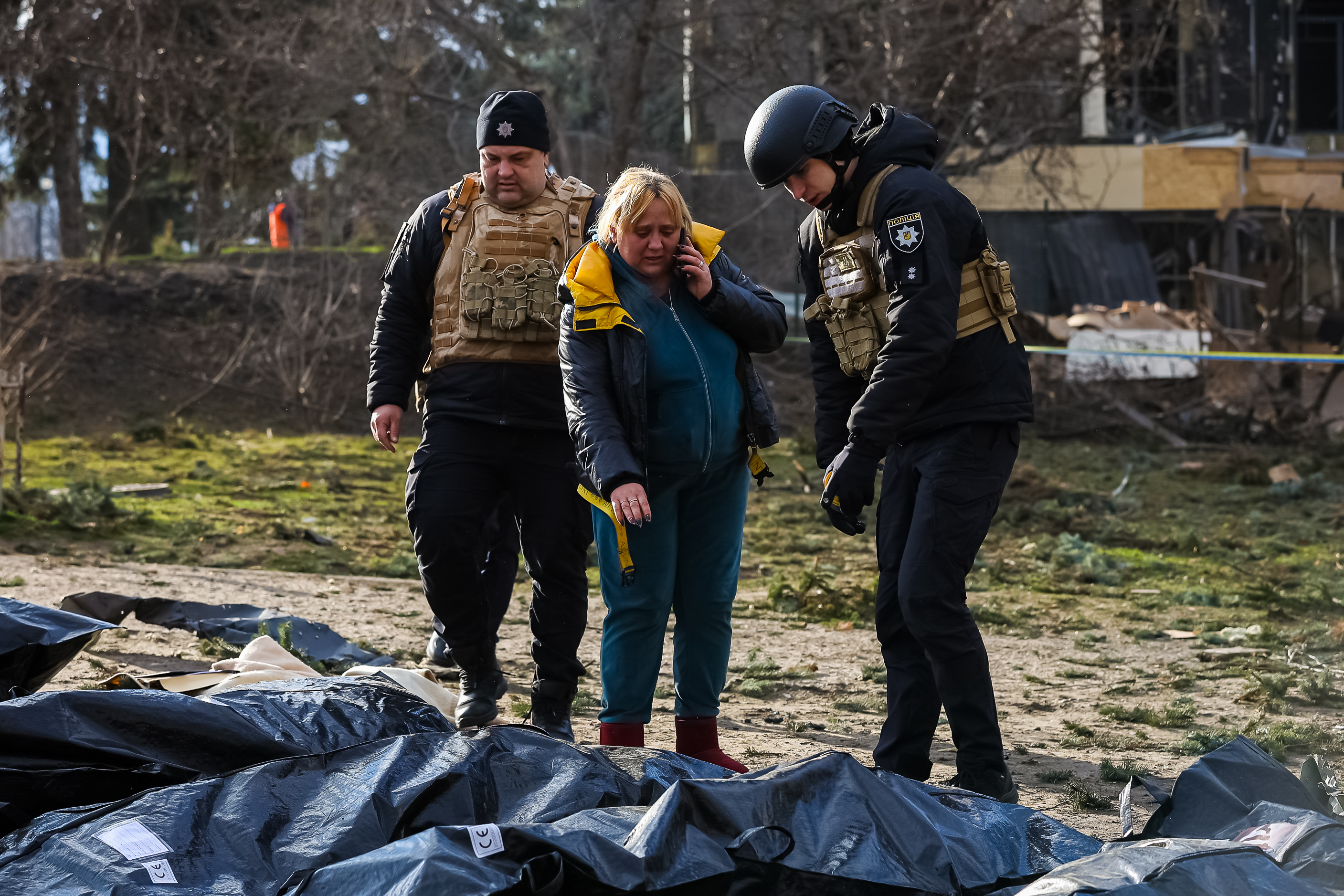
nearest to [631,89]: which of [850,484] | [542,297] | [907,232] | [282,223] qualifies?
[282,223]

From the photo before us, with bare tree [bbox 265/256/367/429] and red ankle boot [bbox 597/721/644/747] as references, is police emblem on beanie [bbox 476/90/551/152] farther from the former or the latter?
bare tree [bbox 265/256/367/429]

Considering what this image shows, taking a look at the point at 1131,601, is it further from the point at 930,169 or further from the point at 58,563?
the point at 58,563

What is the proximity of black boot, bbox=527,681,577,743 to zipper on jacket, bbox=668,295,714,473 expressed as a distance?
953 millimetres

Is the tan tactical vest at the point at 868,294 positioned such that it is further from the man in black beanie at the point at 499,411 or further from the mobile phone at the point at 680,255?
the man in black beanie at the point at 499,411

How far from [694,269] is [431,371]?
116 centimetres

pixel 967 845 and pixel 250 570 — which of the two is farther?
pixel 250 570

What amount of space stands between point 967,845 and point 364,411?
13.2 m

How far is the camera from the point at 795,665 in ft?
17.8

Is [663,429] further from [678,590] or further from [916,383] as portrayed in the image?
[916,383]

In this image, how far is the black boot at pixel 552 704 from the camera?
4.12m

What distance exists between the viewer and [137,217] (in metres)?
21.0

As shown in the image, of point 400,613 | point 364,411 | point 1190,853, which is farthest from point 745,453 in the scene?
point 364,411

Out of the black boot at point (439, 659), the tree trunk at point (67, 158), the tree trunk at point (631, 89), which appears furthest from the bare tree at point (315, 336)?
the black boot at point (439, 659)

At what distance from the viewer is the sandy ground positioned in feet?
13.7
